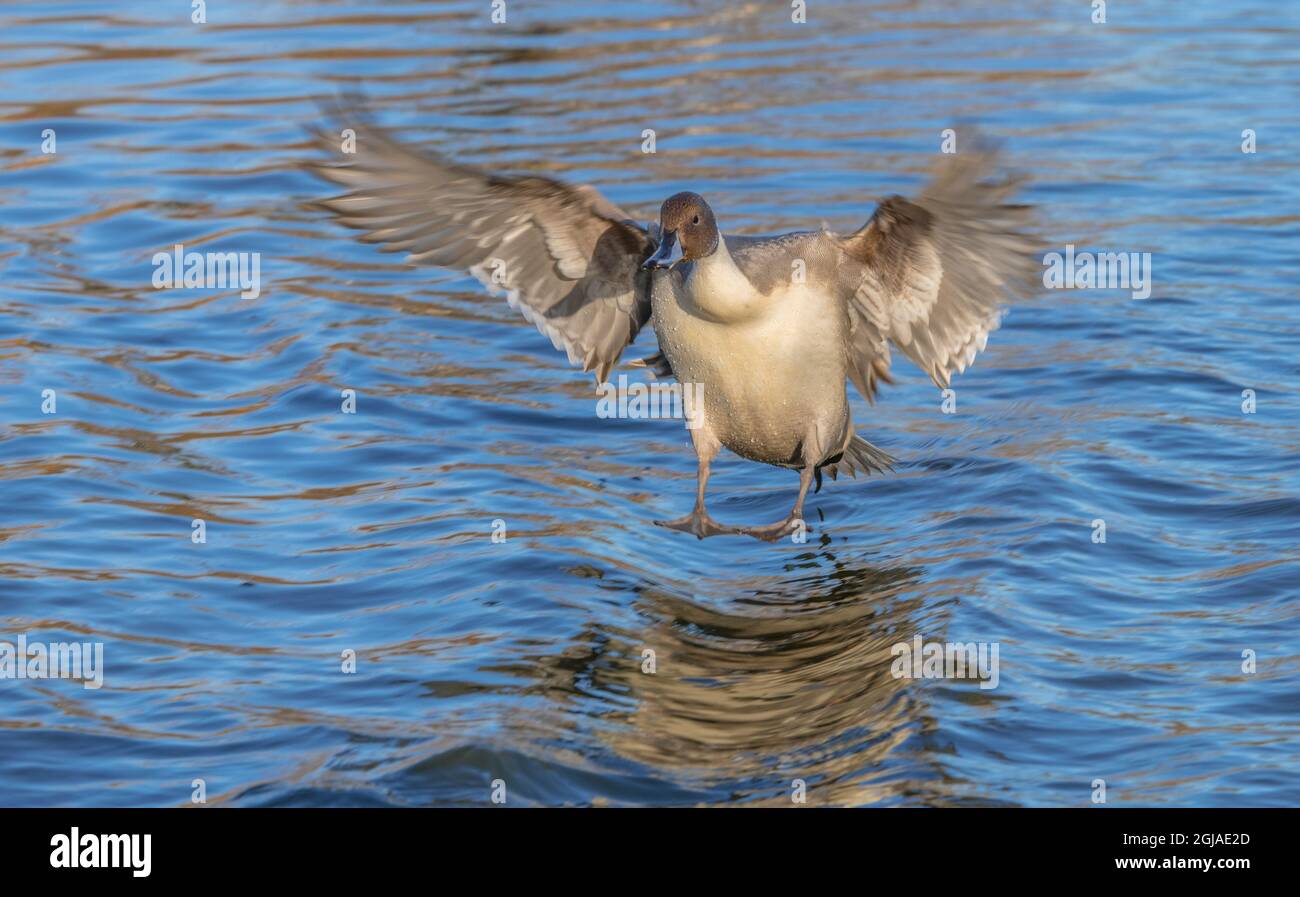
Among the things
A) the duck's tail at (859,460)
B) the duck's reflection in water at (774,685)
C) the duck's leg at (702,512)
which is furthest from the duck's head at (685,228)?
the duck's tail at (859,460)

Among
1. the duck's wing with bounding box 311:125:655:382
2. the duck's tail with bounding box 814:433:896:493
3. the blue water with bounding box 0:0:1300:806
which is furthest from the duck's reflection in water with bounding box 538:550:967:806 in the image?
the duck's wing with bounding box 311:125:655:382

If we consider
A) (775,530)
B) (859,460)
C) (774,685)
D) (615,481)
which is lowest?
(774,685)

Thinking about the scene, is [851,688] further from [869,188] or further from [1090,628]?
[869,188]

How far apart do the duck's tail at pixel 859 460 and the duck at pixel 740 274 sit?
0.29 metres

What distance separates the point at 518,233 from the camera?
8.91 m

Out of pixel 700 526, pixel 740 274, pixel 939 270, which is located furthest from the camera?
pixel 700 526

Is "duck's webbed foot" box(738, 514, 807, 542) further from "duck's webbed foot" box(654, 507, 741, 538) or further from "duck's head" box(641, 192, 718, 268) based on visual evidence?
"duck's head" box(641, 192, 718, 268)

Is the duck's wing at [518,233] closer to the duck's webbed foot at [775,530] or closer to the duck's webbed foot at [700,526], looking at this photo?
the duck's webbed foot at [700,526]

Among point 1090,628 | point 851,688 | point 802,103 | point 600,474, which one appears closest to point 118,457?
point 600,474

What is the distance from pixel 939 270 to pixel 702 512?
5.30 feet

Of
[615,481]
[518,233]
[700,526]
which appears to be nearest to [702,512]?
[700,526]

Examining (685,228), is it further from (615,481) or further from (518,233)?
(615,481)
